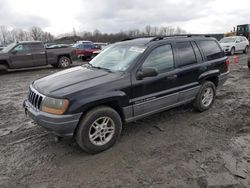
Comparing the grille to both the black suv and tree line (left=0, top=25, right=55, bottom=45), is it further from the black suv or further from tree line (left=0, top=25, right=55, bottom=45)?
tree line (left=0, top=25, right=55, bottom=45)

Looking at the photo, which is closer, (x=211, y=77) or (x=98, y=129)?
(x=98, y=129)

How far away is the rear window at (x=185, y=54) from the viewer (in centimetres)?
457

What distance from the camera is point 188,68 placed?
4641 mm

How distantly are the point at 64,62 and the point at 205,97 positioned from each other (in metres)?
11.0

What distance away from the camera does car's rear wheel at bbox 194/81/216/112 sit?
16.7 ft

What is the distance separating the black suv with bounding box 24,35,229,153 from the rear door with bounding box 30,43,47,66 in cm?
960

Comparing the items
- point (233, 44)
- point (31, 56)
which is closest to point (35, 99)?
point (31, 56)

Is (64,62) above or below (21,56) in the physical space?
below

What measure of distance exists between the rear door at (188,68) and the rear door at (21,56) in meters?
10.7

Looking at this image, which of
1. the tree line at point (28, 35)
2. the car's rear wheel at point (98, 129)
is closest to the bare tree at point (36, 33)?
the tree line at point (28, 35)

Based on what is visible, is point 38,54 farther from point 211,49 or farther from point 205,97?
point 205,97

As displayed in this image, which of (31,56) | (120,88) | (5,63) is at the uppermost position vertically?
(31,56)

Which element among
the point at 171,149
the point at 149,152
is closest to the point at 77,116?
the point at 149,152

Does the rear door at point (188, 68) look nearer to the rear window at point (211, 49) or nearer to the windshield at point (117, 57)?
the rear window at point (211, 49)
